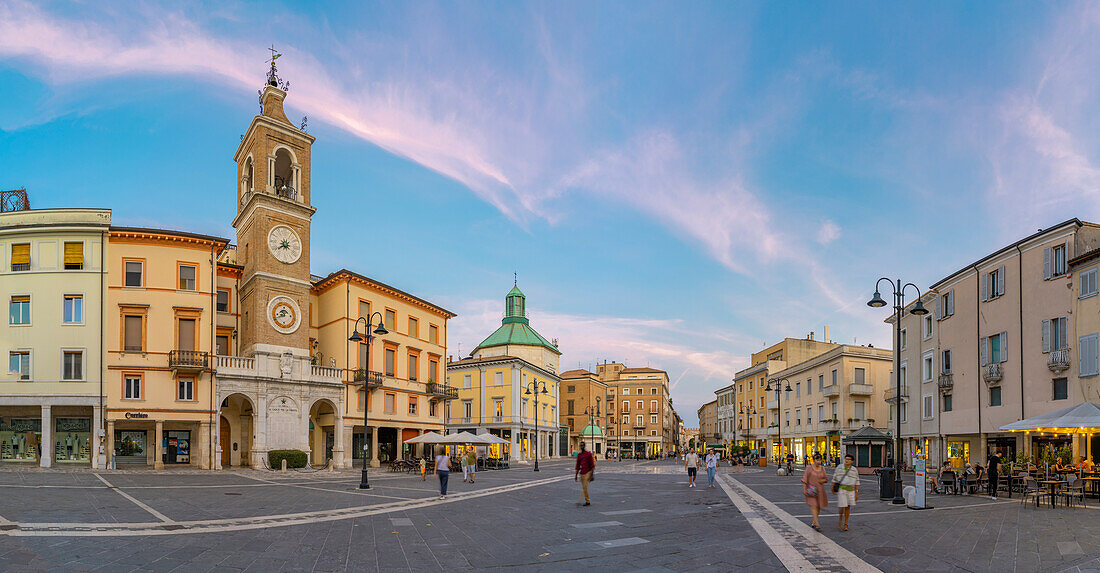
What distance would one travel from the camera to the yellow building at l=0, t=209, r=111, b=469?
35.2 metres

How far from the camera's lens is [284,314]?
4188 centimetres

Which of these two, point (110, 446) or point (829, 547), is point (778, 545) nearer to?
point (829, 547)

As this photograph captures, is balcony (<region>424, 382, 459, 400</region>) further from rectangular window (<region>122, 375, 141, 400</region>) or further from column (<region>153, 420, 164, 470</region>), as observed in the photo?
rectangular window (<region>122, 375, 141, 400</region>)

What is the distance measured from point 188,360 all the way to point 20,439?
9.12 metres

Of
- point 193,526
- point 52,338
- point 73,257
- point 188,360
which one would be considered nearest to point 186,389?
point 188,360

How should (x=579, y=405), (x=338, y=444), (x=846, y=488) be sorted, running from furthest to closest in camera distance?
1. (x=579, y=405)
2. (x=338, y=444)
3. (x=846, y=488)

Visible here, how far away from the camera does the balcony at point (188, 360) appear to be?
37.0 m

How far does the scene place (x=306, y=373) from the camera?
42.5 meters

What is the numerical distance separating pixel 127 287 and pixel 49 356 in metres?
4.87

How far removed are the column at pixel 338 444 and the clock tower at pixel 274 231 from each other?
5.17m

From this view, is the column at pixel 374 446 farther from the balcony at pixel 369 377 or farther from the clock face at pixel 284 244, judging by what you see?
the clock face at pixel 284 244

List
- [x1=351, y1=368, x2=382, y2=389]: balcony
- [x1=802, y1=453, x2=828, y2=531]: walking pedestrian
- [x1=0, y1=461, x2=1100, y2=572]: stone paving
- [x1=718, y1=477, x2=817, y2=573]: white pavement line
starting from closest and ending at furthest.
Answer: [x1=718, y1=477, x2=817, y2=573]: white pavement line < [x1=0, y1=461, x2=1100, y2=572]: stone paving < [x1=802, y1=453, x2=828, y2=531]: walking pedestrian < [x1=351, y1=368, x2=382, y2=389]: balcony

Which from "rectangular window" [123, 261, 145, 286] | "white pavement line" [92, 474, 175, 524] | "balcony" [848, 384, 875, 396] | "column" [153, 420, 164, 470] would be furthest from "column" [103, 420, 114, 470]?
"balcony" [848, 384, 875, 396]

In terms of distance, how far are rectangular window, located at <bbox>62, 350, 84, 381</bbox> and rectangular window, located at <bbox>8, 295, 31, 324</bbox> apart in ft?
8.63
